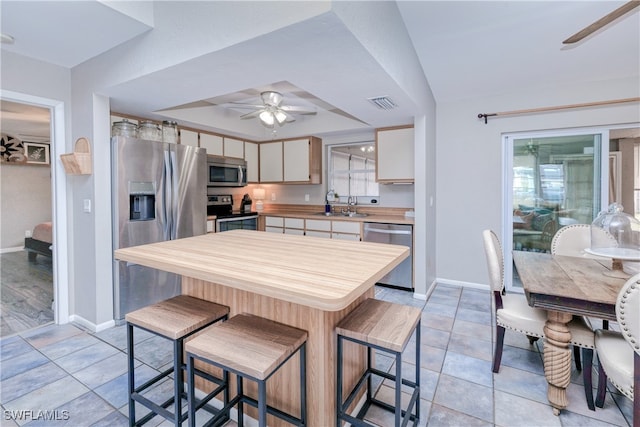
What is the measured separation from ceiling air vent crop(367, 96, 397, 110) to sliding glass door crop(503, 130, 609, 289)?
5.73 feet

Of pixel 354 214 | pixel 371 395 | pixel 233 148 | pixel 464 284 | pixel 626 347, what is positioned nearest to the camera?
pixel 626 347

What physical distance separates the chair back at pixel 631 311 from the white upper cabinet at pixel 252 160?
4.73 meters

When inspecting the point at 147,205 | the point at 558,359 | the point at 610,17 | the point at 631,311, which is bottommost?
the point at 558,359

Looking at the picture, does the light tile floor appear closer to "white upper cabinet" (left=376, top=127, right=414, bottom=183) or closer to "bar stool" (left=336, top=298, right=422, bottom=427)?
"bar stool" (left=336, top=298, right=422, bottom=427)

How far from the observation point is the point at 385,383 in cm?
203

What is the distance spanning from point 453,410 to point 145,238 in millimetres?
2902

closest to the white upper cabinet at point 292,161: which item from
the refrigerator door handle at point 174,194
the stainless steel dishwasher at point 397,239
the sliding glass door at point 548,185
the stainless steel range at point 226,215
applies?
the stainless steel range at point 226,215

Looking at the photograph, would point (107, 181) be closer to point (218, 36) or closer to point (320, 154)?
point (218, 36)

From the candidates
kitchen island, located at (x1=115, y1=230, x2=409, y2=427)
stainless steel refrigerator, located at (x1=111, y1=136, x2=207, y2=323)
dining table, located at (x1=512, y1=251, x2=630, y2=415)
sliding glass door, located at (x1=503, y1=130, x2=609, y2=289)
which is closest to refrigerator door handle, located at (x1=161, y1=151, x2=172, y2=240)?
stainless steel refrigerator, located at (x1=111, y1=136, x2=207, y2=323)

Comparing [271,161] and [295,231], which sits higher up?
[271,161]

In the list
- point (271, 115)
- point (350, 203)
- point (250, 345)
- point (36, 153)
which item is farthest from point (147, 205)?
point (36, 153)

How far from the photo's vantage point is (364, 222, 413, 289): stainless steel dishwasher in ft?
12.3

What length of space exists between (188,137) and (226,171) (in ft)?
2.37

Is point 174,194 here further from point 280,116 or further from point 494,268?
point 494,268
